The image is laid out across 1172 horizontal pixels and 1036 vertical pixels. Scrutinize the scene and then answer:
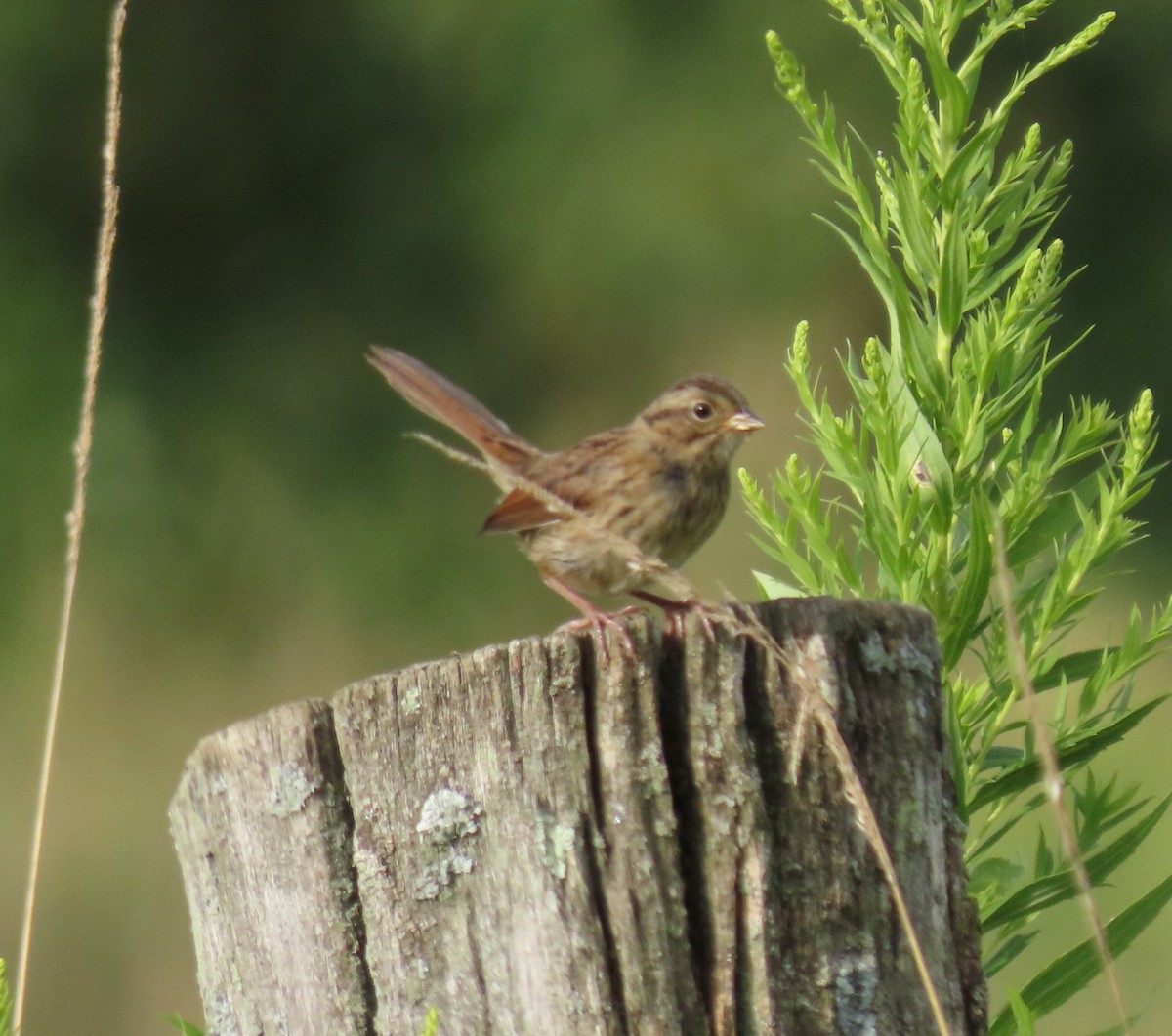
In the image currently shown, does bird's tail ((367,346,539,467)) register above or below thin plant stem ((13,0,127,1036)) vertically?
above

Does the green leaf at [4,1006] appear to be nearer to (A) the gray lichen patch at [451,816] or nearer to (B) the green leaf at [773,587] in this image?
(A) the gray lichen patch at [451,816]

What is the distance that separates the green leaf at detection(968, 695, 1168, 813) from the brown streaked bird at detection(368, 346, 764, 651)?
1.37 m

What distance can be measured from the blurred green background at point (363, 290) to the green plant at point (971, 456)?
25.9ft

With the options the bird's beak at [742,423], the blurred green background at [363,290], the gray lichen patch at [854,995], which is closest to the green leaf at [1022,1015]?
the gray lichen patch at [854,995]

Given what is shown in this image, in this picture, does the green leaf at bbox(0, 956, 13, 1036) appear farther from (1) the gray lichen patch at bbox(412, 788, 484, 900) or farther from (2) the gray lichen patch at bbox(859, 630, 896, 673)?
(2) the gray lichen patch at bbox(859, 630, 896, 673)

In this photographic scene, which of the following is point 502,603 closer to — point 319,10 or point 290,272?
point 290,272

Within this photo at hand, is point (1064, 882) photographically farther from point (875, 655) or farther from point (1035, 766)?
point (875, 655)

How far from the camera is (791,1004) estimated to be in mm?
2334

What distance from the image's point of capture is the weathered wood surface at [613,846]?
2.32m

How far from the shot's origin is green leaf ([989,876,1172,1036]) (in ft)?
8.80

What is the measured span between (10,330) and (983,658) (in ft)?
36.2

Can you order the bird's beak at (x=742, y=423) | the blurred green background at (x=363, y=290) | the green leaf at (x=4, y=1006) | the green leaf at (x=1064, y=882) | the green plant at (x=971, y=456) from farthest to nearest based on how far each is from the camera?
the blurred green background at (x=363, y=290), the bird's beak at (x=742, y=423), the green plant at (x=971, y=456), the green leaf at (x=1064, y=882), the green leaf at (x=4, y=1006)

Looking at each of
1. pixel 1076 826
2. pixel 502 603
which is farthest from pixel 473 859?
pixel 502 603

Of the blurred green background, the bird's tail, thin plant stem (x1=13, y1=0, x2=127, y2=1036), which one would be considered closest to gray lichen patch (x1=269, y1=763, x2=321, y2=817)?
thin plant stem (x1=13, y1=0, x2=127, y2=1036)
